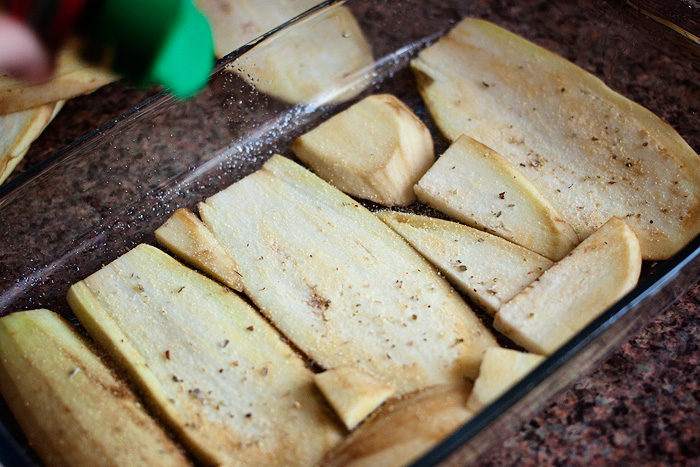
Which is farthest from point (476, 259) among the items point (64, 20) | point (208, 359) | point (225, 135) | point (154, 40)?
point (64, 20)

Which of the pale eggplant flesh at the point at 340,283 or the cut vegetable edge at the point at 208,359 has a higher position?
Answer: the pale eggplant flesh at the point at 340,283

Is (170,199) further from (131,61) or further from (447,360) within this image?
(447,360)

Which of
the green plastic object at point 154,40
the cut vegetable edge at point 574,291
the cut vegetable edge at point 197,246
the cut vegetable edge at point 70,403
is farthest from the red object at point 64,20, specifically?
the cut vegetable edge at point 574,291

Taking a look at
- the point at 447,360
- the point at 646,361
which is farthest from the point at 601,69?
the point at 447,360

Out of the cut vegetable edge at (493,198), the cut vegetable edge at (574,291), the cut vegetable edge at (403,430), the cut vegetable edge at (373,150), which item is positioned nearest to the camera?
the cut vegetable edge at (403,430)

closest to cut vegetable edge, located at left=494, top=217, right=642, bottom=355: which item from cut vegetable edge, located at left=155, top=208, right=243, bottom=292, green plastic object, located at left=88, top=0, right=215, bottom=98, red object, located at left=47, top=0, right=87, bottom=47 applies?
cut vegetable edge, located at left=155, top=208, right=243, bottom=292

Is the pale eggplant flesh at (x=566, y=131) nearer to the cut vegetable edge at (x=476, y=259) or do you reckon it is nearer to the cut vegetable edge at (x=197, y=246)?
the cut vegetable edge at (x=476, y=259)
